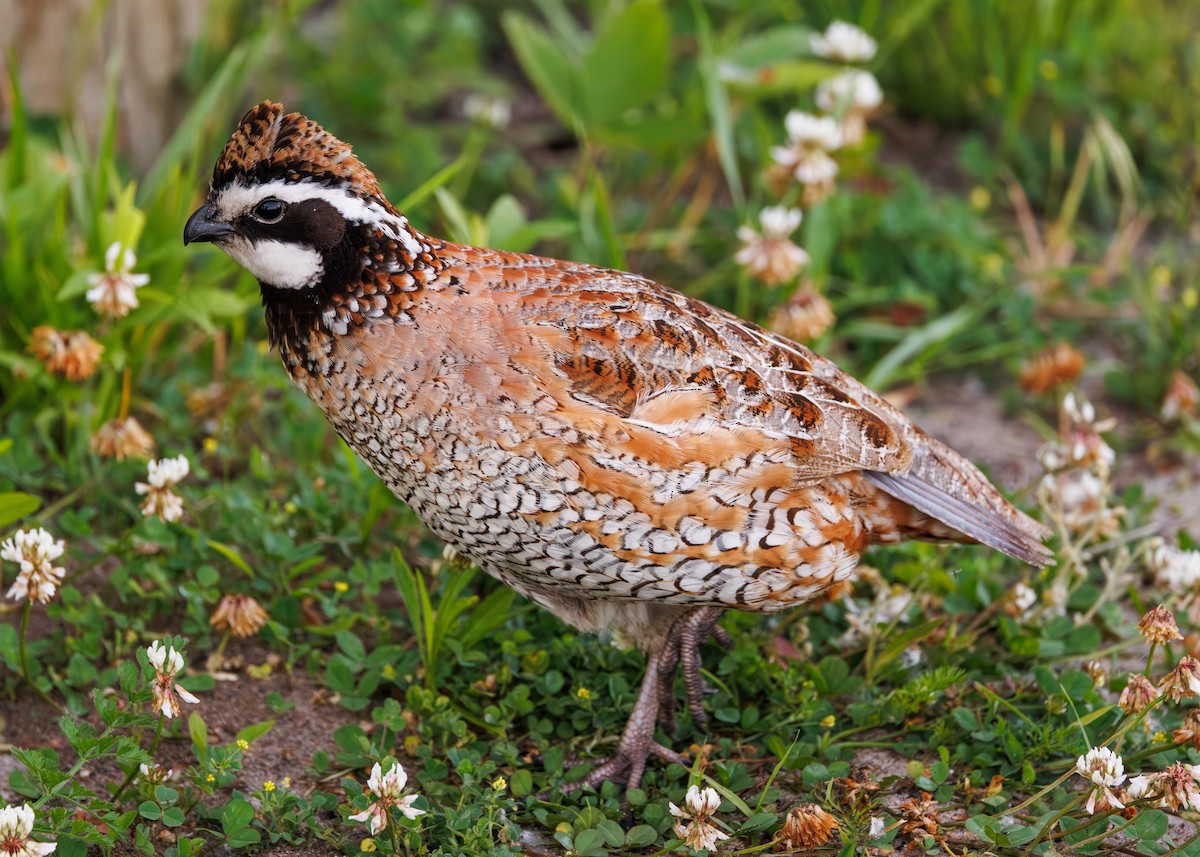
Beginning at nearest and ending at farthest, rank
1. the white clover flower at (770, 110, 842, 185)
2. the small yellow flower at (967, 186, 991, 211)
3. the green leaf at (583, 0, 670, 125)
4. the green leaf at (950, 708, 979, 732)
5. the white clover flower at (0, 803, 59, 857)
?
the white clover flower at (0, 803, 59, 857) < the green leaf at (950, 708, 979, 732) < the white clover flower at (770, 110, 842, 185) < the green leaf at (583, 0, 670, 125) < the small yellow flower at (967, 186, 991, 211)

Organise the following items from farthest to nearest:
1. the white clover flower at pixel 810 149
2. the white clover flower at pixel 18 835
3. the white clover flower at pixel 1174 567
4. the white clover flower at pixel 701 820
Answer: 1. the white clover flower at pixel 810 149
2. the white clover flower at pixel 1174 567
3. the white clover flower at pixel 701 820
4. the white clover flower at pixel 18 835

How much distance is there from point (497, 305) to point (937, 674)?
1613 millimetres

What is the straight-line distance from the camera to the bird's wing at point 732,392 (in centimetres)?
342

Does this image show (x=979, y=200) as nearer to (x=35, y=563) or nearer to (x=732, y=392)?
(x=732, y=392)

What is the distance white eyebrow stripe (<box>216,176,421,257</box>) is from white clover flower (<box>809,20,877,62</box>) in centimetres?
288

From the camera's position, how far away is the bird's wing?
342 centimetres

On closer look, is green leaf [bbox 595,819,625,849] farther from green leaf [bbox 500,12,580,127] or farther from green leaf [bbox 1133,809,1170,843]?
green leaf [bbox 500,12,580,127]

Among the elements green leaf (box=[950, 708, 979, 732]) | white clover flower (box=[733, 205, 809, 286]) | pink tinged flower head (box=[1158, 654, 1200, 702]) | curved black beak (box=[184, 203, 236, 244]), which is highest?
curved black beak (box=[184, 203, 236, 244])

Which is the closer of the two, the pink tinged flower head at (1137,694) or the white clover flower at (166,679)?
the white clover flower at (166,679)

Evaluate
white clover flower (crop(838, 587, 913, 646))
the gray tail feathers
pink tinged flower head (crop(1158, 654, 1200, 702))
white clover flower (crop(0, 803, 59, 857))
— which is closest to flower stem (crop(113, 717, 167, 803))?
white clover flower (crop(0, 803, 59, 857))

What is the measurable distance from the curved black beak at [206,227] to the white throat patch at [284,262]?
0.03 metres

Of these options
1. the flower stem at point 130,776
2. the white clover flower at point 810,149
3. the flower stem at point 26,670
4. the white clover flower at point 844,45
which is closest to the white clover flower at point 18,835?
the flower stem at point 130,776

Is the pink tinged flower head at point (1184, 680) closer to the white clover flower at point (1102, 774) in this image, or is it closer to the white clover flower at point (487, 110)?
the white clover flower at point (1102, 774)

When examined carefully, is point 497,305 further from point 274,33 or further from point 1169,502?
point 274,33
